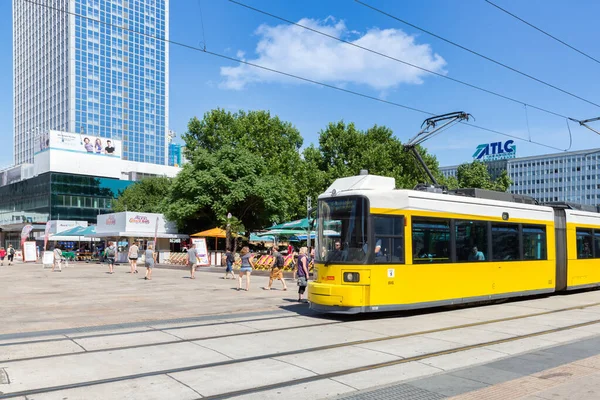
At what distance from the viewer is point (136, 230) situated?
145 ft

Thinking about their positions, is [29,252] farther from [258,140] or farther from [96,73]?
[96,73]

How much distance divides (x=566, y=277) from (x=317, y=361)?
12.3 meters

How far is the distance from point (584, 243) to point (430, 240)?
8425 mm

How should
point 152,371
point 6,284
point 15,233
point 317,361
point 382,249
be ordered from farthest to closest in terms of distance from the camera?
point 15,233, point 6,284, point 382,249, point 317,361, point 152,371

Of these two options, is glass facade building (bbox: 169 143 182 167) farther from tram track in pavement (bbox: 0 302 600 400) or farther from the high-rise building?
tram track in pavement (bbox: 0 302 600 400)

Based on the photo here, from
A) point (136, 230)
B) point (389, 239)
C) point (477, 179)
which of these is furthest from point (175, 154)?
point (389, 239)

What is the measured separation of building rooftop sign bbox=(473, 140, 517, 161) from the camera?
462ft

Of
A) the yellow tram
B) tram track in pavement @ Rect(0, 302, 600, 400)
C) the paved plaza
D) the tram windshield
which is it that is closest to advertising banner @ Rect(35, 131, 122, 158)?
the paved plaza

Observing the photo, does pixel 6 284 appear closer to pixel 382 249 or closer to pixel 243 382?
pixel 382 249

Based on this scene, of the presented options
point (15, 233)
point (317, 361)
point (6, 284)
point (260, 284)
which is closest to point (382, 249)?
point (317, 361)

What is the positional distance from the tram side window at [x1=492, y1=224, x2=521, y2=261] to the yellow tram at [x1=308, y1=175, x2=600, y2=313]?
1.0 inches

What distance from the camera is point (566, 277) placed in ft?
55.7

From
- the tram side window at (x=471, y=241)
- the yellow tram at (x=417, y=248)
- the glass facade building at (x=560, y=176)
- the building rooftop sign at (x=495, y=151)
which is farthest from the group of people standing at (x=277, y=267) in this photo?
the building rooftop sign at (x=495, y=151)

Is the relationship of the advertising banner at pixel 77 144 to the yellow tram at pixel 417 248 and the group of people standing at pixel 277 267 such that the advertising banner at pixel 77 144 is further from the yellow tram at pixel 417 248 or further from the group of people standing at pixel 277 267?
the yellow tram at pixel 417 248
